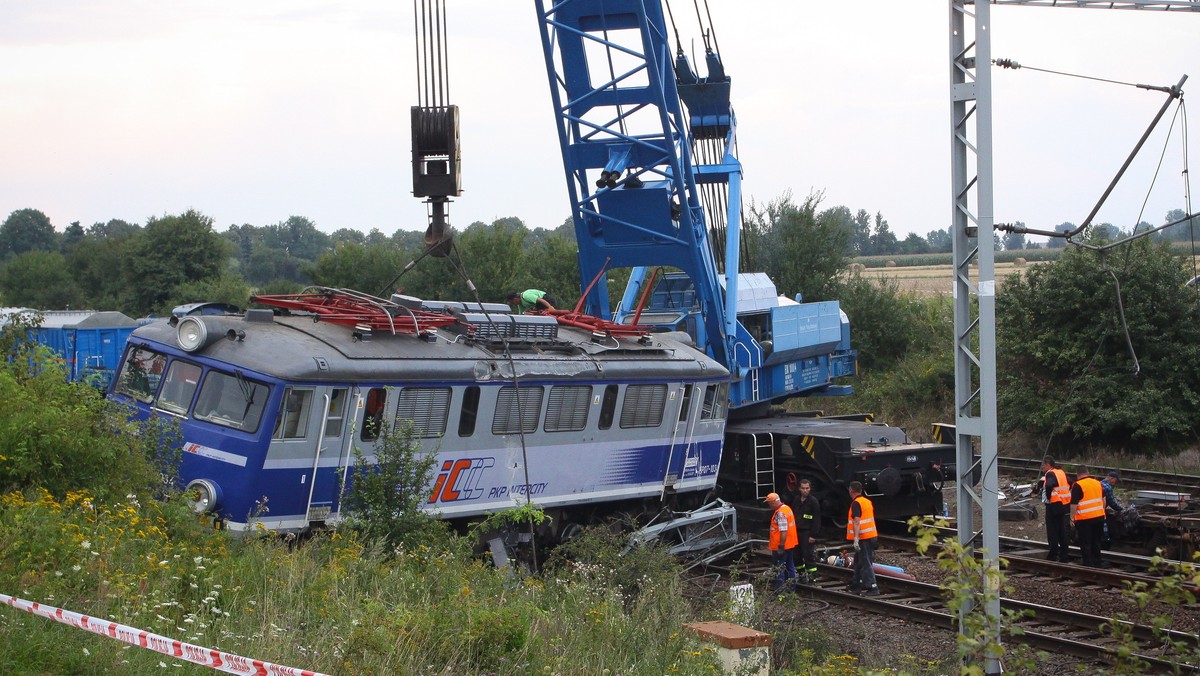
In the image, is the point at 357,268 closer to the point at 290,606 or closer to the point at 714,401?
the point at 714,401

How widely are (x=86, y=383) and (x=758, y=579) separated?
6899 mm

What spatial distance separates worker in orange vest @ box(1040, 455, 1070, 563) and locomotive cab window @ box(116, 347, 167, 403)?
10.8m

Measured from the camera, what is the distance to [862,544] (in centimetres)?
1368

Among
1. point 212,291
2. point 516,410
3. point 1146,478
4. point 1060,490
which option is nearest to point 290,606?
point 516,410

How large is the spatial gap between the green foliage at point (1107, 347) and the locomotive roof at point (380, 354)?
12.7 m

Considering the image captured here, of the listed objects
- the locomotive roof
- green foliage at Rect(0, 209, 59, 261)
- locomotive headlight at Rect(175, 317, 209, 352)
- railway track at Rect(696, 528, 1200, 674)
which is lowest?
railway track at Rect(696, 528, 1200, 674)

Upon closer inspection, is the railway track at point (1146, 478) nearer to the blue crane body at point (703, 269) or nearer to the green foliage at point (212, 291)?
the blue crane body at point (703, 269)

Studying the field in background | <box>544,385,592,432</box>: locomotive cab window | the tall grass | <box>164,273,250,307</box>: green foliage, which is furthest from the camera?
the field in background

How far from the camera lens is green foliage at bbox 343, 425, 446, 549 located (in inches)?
424

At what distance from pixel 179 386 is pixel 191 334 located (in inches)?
21.4

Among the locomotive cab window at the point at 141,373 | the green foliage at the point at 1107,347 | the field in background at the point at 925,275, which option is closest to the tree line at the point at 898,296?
the green foliage at the point at 1107,347

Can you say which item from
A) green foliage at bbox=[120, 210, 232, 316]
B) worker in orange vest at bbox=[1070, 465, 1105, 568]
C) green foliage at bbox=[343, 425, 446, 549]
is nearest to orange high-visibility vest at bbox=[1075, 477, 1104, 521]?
worker in orange vest at bbox=[1070, 465, 1105, 568]

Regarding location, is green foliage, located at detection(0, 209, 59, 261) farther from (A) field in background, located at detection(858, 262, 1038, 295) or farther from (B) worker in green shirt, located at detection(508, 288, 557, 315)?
(B) worker in green shirt, located at detection(508, 288, 557, 315)

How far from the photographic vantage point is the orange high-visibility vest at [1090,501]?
14.7 metres
